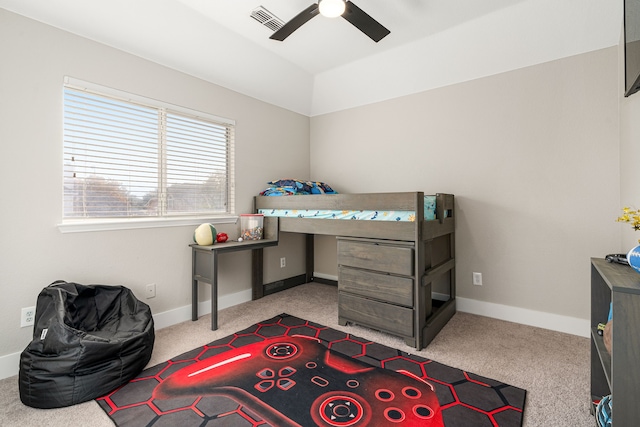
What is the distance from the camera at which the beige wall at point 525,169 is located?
223 centimetres

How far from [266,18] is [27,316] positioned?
258 centimetres

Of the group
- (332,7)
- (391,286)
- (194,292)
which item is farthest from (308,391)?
(332,7)

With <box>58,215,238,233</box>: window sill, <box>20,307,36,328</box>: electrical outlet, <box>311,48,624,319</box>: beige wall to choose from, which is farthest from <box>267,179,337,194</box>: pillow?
<box>20,307,36,328</box>: electrical outlet

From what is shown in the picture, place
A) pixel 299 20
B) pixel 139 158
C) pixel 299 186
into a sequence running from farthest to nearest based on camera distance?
pixel 299 186, pixel 139 158, pixel 299 20

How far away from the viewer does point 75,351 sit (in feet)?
5.00

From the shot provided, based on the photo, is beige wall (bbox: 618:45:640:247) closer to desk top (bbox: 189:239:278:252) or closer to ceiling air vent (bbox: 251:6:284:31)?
ceiling air vent (bbox: 251:6:284:31)

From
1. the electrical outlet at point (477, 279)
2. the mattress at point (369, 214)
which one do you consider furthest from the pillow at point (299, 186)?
the electrical outlet at point (477, 279)

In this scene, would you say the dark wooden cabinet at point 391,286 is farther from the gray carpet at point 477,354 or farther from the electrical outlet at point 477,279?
the electrical outlet at point 477,279

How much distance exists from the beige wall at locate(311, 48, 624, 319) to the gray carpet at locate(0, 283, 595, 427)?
39 centimetres

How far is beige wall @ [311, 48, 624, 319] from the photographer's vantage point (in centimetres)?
223

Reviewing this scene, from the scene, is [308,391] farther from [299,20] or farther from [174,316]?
[299,20]

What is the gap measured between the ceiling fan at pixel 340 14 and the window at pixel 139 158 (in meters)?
1.18

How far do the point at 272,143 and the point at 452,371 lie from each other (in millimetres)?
2710

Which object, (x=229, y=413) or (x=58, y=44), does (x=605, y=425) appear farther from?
(x=58, y=44)
